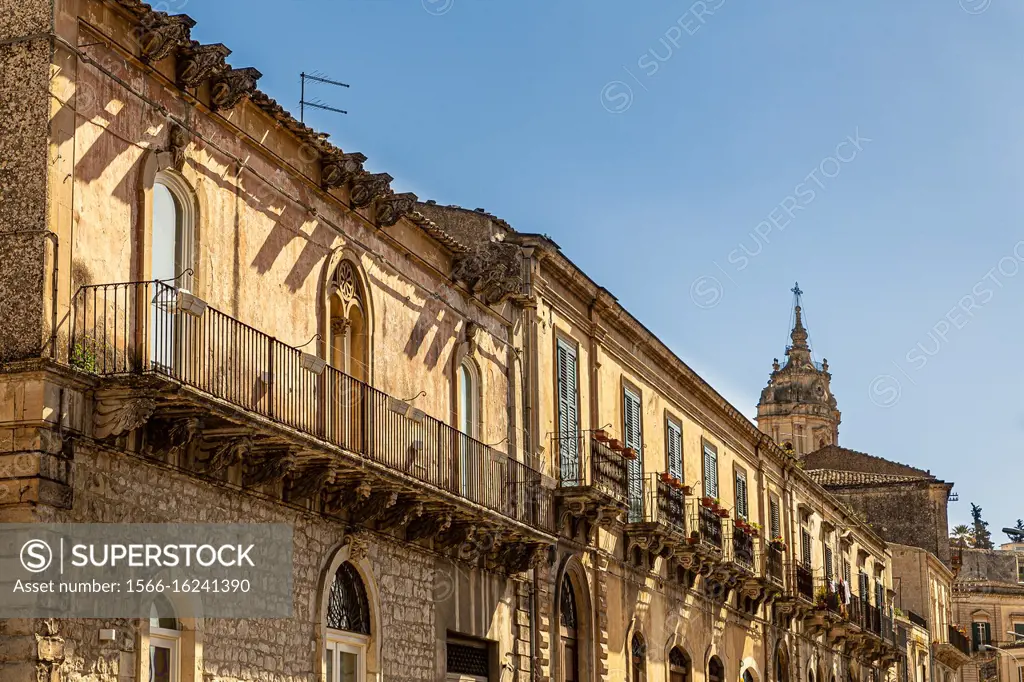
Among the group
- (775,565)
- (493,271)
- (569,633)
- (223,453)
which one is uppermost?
(493,271)

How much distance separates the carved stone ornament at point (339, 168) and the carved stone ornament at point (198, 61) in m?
2.86

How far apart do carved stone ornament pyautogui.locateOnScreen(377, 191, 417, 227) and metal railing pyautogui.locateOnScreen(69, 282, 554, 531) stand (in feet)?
7.82

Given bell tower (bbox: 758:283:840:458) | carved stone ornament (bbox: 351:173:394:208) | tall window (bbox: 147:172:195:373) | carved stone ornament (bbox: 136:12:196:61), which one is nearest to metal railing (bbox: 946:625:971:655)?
bell tower (bbox: 758:283:840:458)

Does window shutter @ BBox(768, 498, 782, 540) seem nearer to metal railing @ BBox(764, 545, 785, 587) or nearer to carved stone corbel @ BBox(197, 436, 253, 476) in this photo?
metal railing @ BBox(764, 545, 785, 587)

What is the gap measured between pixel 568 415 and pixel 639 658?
4.95 metres

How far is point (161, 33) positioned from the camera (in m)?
15.1

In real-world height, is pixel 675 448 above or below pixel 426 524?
above

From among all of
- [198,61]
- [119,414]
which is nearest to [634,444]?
[198,61]

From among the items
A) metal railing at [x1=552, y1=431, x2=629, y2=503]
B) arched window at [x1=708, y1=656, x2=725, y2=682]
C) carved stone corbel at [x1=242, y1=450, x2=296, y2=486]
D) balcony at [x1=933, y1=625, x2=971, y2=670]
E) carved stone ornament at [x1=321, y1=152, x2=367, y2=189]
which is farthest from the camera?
balcony at [x1=933, y1=625, x2=971, y2=670]

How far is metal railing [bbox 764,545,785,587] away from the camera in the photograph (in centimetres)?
3462

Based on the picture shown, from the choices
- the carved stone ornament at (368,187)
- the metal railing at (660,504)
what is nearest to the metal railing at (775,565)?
the metal railing at (660,504)

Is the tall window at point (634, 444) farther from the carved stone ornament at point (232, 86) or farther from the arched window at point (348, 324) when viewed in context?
the carved stone ornament at point (232, 86)

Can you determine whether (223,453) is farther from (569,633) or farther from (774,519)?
(774,519)

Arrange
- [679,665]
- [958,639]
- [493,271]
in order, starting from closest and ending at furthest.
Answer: [493,271], [679,665], [958,639]
